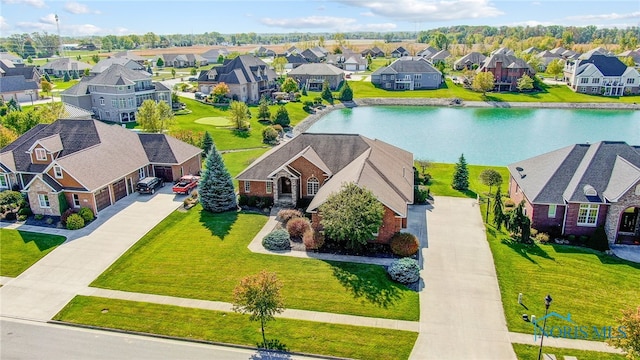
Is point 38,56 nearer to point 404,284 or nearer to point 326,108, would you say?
point 326,108

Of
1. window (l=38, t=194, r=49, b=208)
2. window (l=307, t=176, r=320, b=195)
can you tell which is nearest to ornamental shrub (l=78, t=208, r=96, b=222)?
window (l=38, t=194, r=49, b=208)

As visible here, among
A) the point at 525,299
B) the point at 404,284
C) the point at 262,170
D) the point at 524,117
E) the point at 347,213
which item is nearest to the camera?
the point at 525,299

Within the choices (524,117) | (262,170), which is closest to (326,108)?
(524,117)

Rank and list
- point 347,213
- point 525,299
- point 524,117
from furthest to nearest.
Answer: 1. point 524,117
2. point 347,213
3. point 525,299

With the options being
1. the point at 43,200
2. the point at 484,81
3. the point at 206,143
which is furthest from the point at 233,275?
the point at 484,81

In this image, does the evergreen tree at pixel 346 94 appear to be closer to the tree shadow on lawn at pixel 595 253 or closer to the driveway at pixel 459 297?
the driveway at pixel 459 297

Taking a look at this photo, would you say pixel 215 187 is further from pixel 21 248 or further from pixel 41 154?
pixel 41 154

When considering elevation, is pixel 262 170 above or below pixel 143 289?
above
